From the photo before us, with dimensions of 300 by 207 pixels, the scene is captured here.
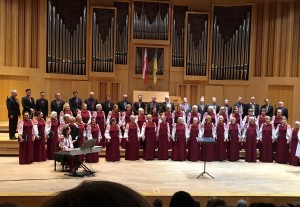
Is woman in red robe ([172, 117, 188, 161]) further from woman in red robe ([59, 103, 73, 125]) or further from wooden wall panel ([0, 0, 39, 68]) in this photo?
wooden wall panel ([0, 0, 39, 68])

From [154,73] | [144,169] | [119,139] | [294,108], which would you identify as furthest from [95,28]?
[294,108]

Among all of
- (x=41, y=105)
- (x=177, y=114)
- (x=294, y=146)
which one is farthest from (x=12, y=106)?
(x=294, y=146)

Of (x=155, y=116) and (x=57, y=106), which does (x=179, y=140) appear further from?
(x=57, y=106)

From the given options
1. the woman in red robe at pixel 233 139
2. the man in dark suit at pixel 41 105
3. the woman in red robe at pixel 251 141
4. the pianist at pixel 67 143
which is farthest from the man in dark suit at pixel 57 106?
the woman in red robe at pixel 251 141

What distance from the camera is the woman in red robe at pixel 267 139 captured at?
1094cm

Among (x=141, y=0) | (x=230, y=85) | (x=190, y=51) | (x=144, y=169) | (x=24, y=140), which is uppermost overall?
(x=141, y=0)

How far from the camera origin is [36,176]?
27.3 feet

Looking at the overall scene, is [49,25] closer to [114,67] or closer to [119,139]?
[114,67]

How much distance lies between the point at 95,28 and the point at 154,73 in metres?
2.65

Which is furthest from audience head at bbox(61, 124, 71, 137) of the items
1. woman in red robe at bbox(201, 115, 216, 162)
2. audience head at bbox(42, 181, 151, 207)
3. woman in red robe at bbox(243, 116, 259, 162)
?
audience head at bbox(42, 181, 151, 207)

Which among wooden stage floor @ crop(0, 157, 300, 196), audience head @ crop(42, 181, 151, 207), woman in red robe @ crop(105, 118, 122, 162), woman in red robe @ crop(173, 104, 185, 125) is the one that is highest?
audience head @ crop(42, 181, 151, 207)

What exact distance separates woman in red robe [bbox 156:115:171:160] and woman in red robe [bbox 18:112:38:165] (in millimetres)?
3371

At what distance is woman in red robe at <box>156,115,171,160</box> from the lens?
1085cm

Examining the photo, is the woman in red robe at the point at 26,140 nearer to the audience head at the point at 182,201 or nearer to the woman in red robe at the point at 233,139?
the woman in red robe at the point at 233,139
